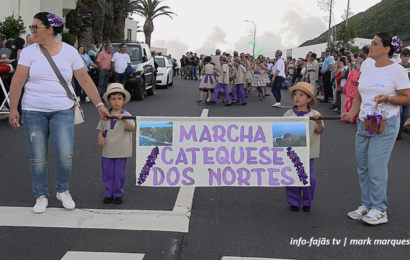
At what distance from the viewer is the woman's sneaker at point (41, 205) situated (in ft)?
16.6

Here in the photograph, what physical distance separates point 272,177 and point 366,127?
3.56 ft

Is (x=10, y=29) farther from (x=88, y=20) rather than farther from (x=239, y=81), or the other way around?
(x=88, y=20)

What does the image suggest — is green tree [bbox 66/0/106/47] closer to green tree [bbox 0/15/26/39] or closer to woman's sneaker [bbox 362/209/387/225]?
green tree [bbox 0/15/26/39]

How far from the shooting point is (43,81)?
489 cm

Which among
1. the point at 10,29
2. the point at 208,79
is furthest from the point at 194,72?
the point at 10,29

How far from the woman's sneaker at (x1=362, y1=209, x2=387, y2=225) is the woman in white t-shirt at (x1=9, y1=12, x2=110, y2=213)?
2814 mm

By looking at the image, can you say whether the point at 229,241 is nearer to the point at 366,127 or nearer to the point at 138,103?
the point at 366,127

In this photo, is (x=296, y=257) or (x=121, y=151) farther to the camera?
(x=121, y=151)

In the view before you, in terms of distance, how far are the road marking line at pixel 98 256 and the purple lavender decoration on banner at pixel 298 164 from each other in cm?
198

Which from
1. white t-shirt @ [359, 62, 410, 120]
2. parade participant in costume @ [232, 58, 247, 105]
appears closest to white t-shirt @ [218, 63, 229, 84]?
parade participant in costume @ [232, 58, 247, 105]

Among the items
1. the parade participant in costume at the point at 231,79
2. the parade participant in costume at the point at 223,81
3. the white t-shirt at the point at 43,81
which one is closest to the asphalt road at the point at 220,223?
the white t-shirt at the point at 43,81

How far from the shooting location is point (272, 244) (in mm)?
4430

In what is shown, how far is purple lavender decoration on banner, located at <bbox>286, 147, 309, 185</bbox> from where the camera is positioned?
5270mm

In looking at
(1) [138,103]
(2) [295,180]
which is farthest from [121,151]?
(1) [138,103]
